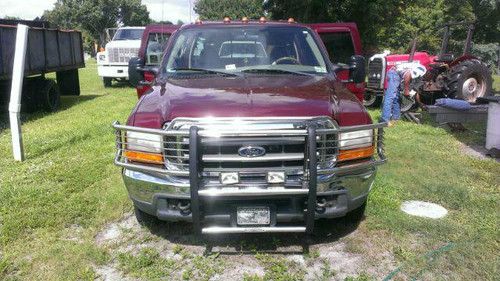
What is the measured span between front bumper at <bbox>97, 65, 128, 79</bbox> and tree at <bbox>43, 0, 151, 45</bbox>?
1830 inches

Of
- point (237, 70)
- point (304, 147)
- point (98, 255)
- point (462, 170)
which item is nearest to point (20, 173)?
point (98, 255)

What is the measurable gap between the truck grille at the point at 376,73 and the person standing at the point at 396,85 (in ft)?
3.10

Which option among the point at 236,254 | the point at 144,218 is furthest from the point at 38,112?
the point at 236,254

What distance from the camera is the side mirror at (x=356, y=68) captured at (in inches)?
202

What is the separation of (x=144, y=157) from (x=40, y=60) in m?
8.08

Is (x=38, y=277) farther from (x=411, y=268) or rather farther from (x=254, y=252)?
(x=411, y=268)

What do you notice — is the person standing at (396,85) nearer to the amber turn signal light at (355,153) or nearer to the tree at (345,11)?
the amber turn signal light at (355,153)

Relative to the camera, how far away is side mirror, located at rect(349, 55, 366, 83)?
5.13 meters

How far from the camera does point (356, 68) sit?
513 cm

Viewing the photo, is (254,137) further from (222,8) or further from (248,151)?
(222,8)

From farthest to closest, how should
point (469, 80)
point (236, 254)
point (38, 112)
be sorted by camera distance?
point (38, 112) < point (469, 80) < point (236, 254)

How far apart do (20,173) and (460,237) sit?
496cm

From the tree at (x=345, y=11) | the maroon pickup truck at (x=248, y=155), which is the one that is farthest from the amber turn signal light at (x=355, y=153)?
the tree at (x=345, y=11)

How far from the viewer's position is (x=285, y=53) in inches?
188
